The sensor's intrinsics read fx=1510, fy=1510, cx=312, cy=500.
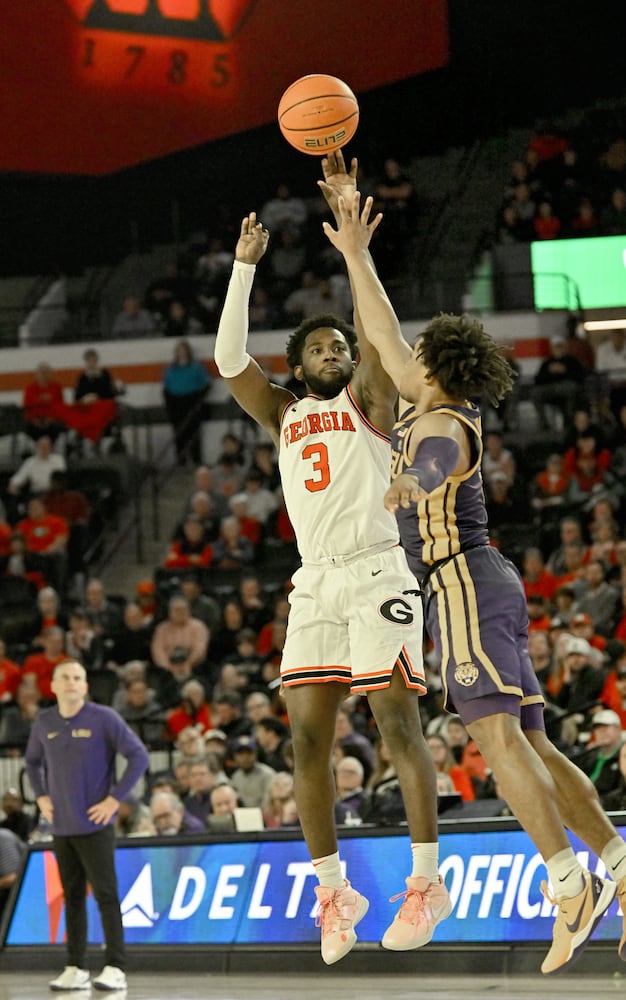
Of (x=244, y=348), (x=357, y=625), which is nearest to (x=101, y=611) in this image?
(x=244, y=348)

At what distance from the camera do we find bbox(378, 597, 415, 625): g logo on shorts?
5.94 metres

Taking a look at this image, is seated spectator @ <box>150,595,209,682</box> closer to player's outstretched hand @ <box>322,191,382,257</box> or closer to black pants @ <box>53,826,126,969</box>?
black pants @ <box>53,826,126,969</box>

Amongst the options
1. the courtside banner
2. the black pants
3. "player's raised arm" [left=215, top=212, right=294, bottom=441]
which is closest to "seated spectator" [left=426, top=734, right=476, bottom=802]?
the courtside banner

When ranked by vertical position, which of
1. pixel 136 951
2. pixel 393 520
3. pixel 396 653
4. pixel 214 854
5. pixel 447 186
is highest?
pixel 447 186

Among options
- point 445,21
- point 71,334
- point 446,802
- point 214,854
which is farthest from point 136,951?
point 445,21

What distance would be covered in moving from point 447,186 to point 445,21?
2.17 m

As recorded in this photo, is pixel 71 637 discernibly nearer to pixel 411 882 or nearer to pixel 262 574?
pixel 262 574

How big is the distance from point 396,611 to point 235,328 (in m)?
1.36

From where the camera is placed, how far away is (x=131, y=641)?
15227mm

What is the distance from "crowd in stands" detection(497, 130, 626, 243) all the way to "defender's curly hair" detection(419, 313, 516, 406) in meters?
13.3

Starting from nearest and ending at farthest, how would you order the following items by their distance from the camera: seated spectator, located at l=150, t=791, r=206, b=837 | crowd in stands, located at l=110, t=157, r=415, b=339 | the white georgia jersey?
the white georgia jersey
seated spectator, located at l=150, t=791, r=206, b=837
crowd in stands, located at l=110, t=157, r=415, b=339

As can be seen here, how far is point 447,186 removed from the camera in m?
20.6

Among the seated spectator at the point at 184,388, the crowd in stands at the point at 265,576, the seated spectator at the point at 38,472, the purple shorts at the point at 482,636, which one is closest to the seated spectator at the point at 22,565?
the crowd in stands at the point at 265,576

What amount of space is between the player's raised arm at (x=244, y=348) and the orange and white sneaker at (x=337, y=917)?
1.90m
